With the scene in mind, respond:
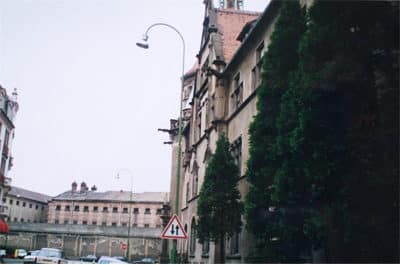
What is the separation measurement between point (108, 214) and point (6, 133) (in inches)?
1737

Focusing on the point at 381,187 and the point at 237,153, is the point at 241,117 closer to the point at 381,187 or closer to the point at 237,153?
the point at 237,153

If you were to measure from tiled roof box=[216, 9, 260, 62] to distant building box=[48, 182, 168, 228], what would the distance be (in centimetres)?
6597

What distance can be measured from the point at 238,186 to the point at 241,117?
11.2 feet

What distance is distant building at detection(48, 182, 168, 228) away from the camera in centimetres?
9219

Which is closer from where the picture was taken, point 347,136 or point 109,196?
point 347,136

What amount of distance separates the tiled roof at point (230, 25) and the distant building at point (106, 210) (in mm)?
65970

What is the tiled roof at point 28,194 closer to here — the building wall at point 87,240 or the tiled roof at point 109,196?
the tiled roof at point 109,196

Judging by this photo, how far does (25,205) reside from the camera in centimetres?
9338

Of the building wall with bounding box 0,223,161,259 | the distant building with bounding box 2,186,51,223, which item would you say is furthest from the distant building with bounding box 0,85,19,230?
the distant building with bounding box 2,186,51,223

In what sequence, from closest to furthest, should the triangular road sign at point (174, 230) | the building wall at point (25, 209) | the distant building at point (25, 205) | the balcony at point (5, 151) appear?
the triangular road sign at point (174, 230) → the balcony at point (5, 151) → the building wall at point (25, 209) → the distant building at point (25, 205)

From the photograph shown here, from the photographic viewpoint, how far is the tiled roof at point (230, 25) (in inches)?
1109

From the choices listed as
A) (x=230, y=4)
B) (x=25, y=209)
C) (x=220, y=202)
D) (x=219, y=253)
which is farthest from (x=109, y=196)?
(x=220, y=202)

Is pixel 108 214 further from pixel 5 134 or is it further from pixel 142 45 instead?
pixel 142 45

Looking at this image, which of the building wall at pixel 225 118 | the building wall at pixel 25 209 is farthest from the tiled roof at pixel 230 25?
the building wall at pixel 25 209
